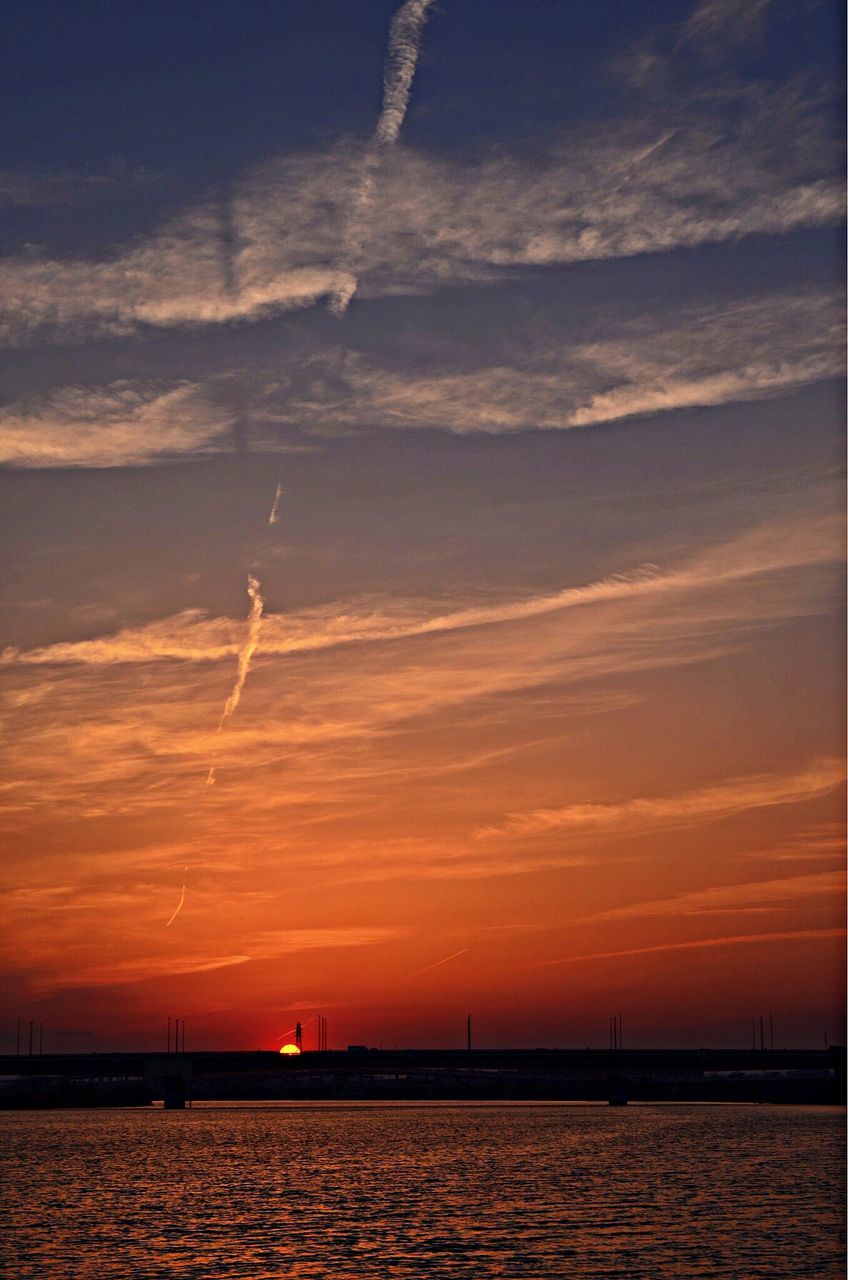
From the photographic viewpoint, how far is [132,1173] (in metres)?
184

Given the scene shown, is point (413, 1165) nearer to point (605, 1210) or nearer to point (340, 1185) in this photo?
point (340, 1185)

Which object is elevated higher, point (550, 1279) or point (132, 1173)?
point (550, 1279)

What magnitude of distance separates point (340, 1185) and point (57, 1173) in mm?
46194

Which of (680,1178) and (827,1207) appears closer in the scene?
(827,1207)

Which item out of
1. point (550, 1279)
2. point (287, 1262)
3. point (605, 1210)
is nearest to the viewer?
point (550, 1279)

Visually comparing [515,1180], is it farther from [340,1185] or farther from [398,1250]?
[398,1250]

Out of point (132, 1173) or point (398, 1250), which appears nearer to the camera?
point (398, 1250)

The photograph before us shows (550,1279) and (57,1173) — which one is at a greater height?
(550,1279)

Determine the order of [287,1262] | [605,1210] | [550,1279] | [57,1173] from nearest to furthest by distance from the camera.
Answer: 1. [550,1279]
2. [287,1262]
3. [605,1210]
4. [57,1173]

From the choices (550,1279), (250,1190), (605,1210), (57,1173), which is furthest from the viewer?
(57,1173)

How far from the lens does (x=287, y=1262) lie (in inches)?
3691

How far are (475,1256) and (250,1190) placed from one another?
64440 mm

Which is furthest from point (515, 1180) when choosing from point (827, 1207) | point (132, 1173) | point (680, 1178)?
point (132, 1173)

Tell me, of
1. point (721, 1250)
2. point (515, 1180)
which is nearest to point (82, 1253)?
point (721, 1250)
